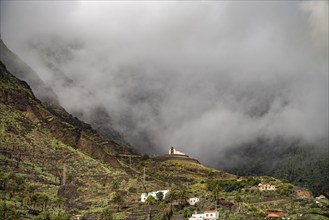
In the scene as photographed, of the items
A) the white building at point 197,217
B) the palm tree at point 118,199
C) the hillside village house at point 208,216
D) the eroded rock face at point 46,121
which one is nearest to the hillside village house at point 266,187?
the hillside village house at point 208,216

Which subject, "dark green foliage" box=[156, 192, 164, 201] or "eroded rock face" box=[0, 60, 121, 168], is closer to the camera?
"dark green foliage" box=[156, 192, 164, 201]

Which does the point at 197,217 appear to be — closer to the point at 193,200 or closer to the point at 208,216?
the point at 208,216

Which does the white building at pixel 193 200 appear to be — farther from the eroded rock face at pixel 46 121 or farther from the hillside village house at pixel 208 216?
the eroded rock face at pixel 46 121

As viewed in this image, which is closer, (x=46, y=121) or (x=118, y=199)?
(x=118, y=199)

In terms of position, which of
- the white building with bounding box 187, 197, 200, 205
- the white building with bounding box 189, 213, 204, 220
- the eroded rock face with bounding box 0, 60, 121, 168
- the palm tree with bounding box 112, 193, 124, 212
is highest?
the eroded rock face with bounding box 0, 60, 121, 168

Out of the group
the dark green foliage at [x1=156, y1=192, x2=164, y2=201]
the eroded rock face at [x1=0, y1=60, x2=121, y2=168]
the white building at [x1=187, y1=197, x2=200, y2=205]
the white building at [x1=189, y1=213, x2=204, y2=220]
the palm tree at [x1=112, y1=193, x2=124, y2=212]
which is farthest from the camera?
the eroded rock face at [x1=0, y1=60, x2=121, y2=168]

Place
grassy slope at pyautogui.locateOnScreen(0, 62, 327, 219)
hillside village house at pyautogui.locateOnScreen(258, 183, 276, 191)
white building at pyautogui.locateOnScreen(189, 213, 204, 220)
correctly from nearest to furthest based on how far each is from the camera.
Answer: white building at pyautogui.locateOnScreen(189, 213, 204, 220)
grassy slope at pyautogui.locateOnScreen(0, 62, 327, 219)
hillside village house at pyautogui.locateOnScreen(258, 183, 276, 191)

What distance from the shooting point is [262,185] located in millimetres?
125625

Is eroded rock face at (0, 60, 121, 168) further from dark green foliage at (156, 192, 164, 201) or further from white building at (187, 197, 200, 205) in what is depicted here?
white building at (187, 197, 200, 205)

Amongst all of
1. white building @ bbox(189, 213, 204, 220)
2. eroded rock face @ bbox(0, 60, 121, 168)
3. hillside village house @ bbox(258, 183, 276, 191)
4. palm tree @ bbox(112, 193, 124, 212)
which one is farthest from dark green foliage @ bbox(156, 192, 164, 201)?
eroded rock face @ bbox(0, 60, 121, 168)

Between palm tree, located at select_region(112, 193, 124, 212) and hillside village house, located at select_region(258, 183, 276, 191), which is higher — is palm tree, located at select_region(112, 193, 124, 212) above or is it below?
below

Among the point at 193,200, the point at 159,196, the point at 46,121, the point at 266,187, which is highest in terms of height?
the point at 46,121

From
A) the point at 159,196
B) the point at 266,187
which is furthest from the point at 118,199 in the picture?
the point at 266,187

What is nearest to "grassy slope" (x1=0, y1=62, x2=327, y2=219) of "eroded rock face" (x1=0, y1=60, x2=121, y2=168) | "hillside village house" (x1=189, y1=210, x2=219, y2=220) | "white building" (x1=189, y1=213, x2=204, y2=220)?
"eroded rock face" (x1=0, y1=60, x2=121, y2=168)
